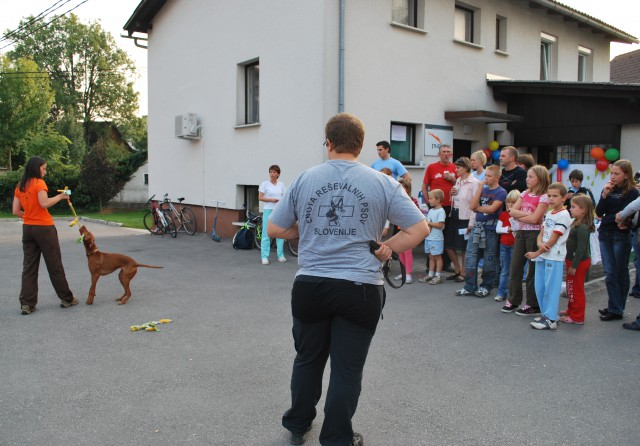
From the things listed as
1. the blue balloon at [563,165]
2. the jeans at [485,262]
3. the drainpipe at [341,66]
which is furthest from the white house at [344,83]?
the jeans at [485,262]

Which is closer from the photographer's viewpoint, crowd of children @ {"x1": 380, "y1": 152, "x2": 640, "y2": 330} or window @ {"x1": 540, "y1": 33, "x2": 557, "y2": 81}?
crowd of children @ {"x1": 380, "y1": 152, "x2": 640, "y2": 330}

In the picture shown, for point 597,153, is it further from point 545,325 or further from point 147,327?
point 147,327

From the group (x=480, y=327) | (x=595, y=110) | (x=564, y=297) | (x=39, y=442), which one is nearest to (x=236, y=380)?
(x=39, y=442)

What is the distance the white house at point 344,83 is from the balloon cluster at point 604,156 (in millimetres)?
566

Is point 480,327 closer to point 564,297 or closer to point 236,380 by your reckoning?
point 564,297

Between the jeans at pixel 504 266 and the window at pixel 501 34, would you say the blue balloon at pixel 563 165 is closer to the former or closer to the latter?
the window at pixel 501 34

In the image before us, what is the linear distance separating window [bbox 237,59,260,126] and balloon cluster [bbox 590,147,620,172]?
7.84 meters

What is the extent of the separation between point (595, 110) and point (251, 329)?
10225 millimetres

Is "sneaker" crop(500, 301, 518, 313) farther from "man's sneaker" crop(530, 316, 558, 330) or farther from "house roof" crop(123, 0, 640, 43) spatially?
"house roof" crop(123, 0, 640, 43)

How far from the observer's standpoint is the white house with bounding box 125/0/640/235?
1159 centimetres

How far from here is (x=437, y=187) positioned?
9.27 m

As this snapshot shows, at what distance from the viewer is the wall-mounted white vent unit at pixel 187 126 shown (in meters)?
15.0

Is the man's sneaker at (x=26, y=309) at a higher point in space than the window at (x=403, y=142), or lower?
lower

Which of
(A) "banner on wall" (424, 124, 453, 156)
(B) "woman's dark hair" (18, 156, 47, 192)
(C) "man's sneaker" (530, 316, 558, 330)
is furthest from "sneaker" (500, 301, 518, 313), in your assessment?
(A) "banner on wall" (424, 124, 453, 156)
